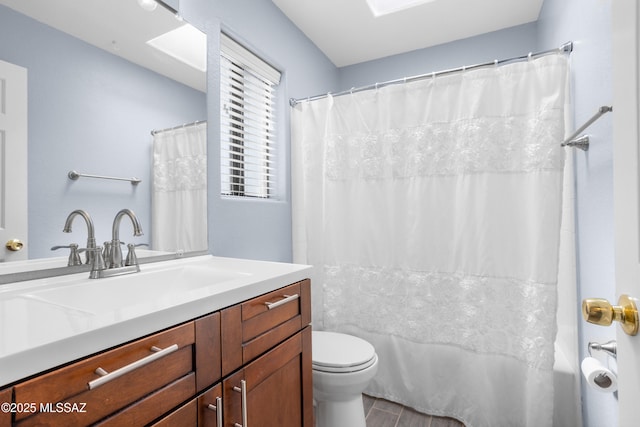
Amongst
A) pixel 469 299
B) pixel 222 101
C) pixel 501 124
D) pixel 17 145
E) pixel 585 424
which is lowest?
pixel 585 424

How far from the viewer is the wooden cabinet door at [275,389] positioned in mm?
900

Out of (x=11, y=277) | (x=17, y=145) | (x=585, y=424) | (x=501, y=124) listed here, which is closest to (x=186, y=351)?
(x=11, y=277)

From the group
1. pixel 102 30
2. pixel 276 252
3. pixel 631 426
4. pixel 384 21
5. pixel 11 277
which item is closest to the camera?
pixel 631 426

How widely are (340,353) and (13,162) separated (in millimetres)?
1416

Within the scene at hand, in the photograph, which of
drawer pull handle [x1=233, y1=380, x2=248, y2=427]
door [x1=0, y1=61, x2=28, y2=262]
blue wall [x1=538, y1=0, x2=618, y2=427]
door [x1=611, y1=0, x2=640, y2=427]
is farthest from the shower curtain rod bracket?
door [x1=0, y1=61, x2=28, y2=262]

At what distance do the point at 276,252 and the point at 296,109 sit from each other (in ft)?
3.19

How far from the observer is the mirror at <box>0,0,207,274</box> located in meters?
0.99

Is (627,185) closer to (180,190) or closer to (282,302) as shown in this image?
(282,302)

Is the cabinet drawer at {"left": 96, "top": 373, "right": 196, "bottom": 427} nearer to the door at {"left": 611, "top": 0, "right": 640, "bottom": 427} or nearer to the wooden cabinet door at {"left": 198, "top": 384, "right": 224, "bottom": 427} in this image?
the wooden cabinet door at {"left": 198, "top": 384, "right": 224, "bottom": 427}

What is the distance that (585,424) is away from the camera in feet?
5.00

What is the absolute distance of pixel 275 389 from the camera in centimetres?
107

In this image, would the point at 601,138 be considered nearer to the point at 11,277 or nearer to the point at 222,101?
the point at 222,101

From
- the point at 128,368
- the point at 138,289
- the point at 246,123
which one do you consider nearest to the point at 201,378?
the point at 128,368

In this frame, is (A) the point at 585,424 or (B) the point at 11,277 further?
(A) the point at 585,424
